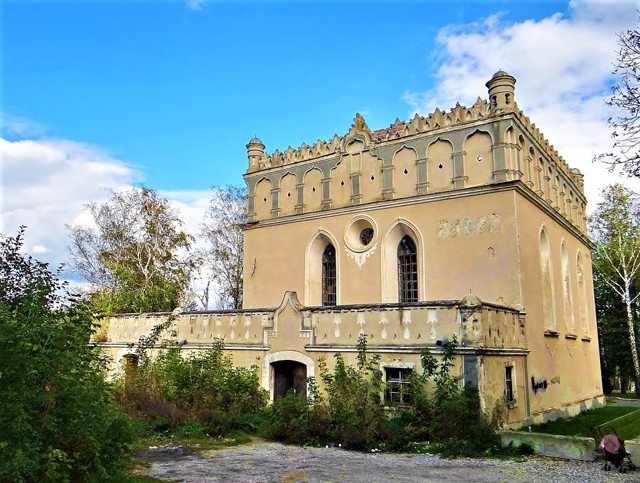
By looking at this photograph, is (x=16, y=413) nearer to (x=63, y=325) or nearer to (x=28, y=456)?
(x=28, y=456)

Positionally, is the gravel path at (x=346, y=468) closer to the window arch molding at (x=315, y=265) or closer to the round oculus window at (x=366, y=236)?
the window arch molding at (x=315, y=265)

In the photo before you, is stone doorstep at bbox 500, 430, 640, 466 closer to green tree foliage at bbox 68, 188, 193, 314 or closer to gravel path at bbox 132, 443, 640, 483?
gravel path at bbox 132, 443, 640, 483

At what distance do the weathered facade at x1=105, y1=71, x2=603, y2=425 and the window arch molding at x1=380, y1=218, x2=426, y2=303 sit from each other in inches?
1.6

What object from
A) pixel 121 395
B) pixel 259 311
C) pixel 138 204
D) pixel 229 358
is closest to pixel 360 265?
pixel 259 311

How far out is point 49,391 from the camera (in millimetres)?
5988

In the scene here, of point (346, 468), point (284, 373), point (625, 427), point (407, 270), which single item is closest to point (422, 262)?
point (407, 270)

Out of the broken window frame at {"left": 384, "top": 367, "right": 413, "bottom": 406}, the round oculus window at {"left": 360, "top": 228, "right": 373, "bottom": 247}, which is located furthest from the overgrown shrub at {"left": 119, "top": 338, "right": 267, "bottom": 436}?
the round oculus window at {"left": 360, "top": 228, "right": 373, "bottom": 247}

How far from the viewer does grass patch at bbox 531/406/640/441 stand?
1535 centimetres

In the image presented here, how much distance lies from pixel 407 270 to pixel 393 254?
2.37 ft

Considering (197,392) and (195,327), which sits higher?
(195,327)

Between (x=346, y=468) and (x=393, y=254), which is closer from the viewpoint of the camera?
(x=346, y=468)

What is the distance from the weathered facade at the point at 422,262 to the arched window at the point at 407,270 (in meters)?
0.04

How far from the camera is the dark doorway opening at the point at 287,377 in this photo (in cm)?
1678

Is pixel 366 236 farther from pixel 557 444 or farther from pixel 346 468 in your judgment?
pixel 346 468
